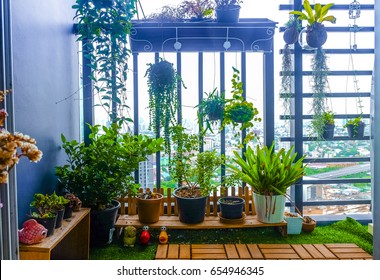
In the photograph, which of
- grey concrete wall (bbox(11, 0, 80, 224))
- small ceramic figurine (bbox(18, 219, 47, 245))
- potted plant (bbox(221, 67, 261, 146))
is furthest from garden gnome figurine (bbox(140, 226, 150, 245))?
potted plant (bbox(221, 67, 261, 146))

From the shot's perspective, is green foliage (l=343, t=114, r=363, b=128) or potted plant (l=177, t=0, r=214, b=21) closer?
potted plant (l=177, t=0, r=214, b=21)

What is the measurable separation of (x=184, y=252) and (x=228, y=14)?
181 centimetres

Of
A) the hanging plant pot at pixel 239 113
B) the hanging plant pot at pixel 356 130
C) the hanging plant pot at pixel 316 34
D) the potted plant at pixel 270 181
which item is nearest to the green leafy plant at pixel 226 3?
the hanging plant pot at pixel 316 34

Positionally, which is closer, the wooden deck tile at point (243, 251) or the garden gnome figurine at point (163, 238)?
A: the wooden deck tile at point (243, 251)

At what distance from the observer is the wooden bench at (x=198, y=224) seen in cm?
230

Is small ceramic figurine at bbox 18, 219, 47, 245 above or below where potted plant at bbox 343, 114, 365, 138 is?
below

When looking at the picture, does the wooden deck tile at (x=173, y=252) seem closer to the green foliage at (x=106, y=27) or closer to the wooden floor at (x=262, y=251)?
the wooden floor at (x=262, y=251)

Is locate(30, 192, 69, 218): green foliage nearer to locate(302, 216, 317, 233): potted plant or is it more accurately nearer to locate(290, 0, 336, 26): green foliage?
locate(302, 216, 317, 233): potted plant

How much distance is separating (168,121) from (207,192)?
0.63m

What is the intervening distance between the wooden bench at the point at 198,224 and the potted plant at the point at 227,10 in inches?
53.6

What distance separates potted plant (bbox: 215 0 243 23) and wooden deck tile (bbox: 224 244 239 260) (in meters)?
1.71

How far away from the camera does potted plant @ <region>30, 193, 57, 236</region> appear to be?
59.6 inches

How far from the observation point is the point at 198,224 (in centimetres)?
231

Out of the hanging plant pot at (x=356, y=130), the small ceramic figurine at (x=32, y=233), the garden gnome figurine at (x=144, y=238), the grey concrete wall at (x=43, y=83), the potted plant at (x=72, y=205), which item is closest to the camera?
the small ceramic figurine at (x=32, y=233)
